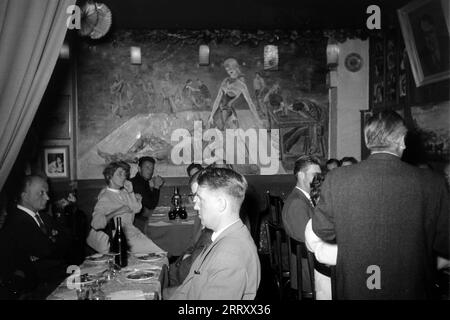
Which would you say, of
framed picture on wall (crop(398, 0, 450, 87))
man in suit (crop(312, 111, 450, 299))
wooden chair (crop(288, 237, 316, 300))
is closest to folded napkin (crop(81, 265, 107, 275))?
wooden chair (crop(288, 237, 316, 300))

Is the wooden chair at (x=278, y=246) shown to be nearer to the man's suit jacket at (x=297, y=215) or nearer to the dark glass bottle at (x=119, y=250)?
the man's suit jacket at (x=297, y=215)

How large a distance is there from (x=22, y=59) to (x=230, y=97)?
18.4ft

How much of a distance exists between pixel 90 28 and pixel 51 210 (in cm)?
333

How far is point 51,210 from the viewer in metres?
6.67

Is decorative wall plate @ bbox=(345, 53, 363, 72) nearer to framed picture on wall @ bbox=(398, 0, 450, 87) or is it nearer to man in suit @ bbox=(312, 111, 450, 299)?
framed picture on wall @ bbox=(398, 0, 450, 87)

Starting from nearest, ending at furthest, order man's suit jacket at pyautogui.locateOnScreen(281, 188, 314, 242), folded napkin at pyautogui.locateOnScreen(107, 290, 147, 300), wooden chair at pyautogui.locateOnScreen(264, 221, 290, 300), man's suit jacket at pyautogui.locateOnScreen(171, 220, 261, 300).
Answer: man's suit jacket at pyautogui.locateOnScreen(171, 220, 261, 300), folded napkin at pyautogui.locateOnScreen(107, 290, 147, 300), man's suit jacket at pyautogui.locateOnScreen(281, 188, 314, 242), wooden chair at pyautogui.locateOnScreen(264, 221, 290, 300)

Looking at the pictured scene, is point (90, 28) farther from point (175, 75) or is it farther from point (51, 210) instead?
point (51, 210)

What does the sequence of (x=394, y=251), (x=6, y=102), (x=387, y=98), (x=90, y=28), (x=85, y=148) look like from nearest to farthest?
(x=6, y=102) → (x=394, y=251) → (x=90, y=28) → (x=387, y=98) → (x=85, y=148)

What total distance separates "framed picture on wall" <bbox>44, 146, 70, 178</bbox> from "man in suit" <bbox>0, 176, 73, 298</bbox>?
3.43 m

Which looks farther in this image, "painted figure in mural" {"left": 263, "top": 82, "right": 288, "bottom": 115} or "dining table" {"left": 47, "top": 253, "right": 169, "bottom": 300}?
"painted figure in mural" {"left": 263, "top": 82, "right": 288, "bottom": 115}

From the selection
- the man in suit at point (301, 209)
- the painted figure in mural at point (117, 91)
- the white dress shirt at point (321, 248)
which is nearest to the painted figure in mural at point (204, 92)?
the painted figure in mural at point (117, 91)

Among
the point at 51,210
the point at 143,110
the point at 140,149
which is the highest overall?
the point at 143,110

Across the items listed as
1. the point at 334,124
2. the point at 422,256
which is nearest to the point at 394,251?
the point at 422,256

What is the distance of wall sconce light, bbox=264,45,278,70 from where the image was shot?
279 inches
